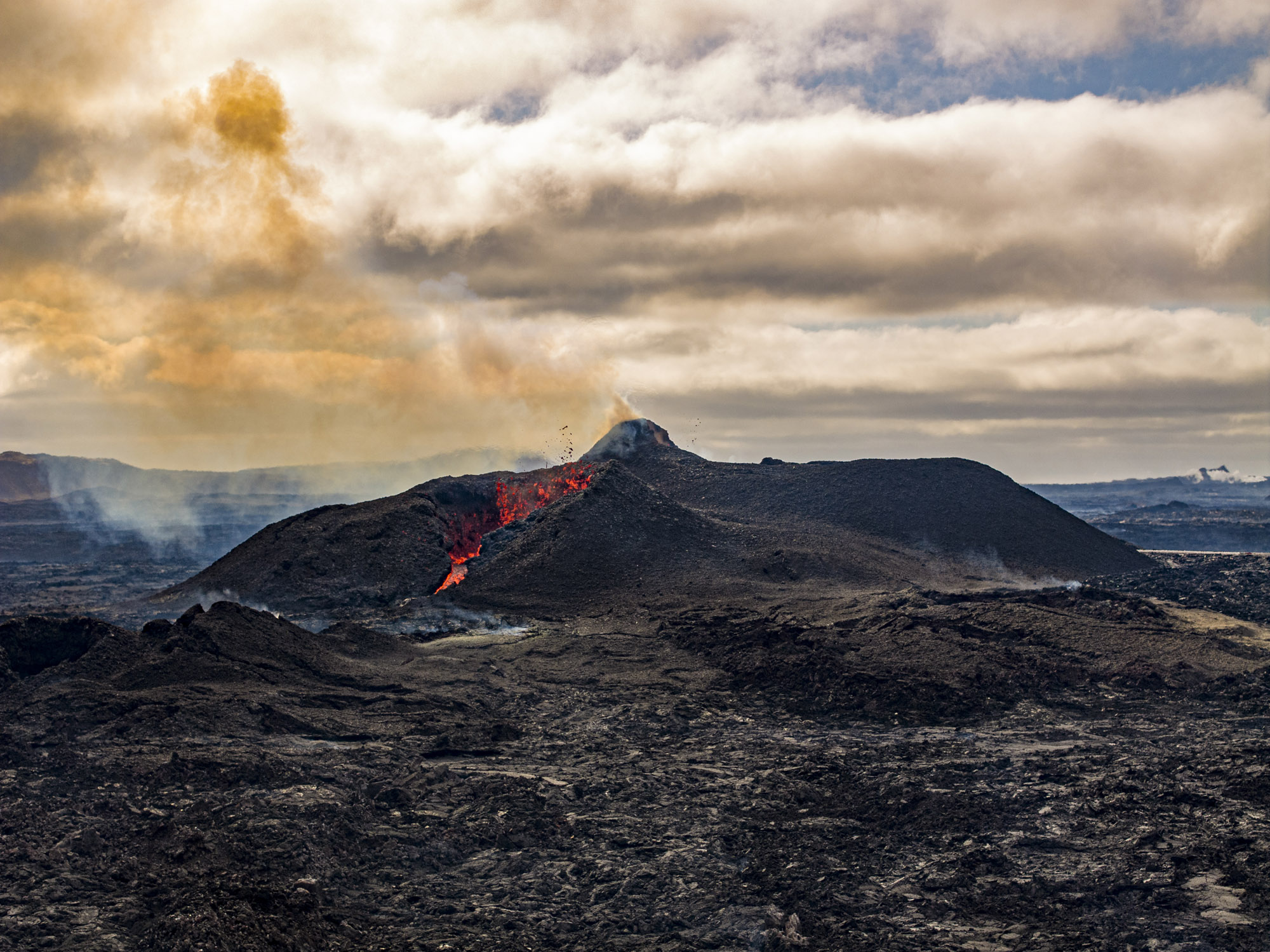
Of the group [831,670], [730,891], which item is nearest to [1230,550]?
[831,670]

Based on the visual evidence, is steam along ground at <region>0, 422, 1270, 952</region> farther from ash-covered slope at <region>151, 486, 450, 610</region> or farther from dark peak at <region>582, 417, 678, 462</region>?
dark peak at <region>582, 417, 678, 462</region>

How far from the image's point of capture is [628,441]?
72.1 meters

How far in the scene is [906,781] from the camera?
19.9 meters

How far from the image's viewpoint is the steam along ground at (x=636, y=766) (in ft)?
46.0

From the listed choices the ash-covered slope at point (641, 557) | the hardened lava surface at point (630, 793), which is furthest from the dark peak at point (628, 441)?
the hardened lava surface at point (630, 793)

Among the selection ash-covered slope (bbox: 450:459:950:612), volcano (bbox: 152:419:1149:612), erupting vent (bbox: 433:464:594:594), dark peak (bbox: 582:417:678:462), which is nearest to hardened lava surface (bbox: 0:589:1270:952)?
ash-covered slope (bbox: 450:459:950:612)

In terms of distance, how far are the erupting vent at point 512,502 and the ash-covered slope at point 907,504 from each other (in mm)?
6549

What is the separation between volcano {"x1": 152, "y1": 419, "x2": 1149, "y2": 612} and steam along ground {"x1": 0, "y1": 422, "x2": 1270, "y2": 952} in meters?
0.42

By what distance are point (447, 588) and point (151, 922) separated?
30.9m

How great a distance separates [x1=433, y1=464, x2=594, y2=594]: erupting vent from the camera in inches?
2151

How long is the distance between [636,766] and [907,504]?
4363cm

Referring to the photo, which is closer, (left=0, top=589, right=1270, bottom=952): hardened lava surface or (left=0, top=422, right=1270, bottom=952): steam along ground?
(left=0, top=589, right=1270, bottom=952): hardened lava surface

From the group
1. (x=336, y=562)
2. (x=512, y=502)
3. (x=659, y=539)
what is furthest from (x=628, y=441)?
(x=336, y=562)

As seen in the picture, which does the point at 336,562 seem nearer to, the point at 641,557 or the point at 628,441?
the point at 641,557
